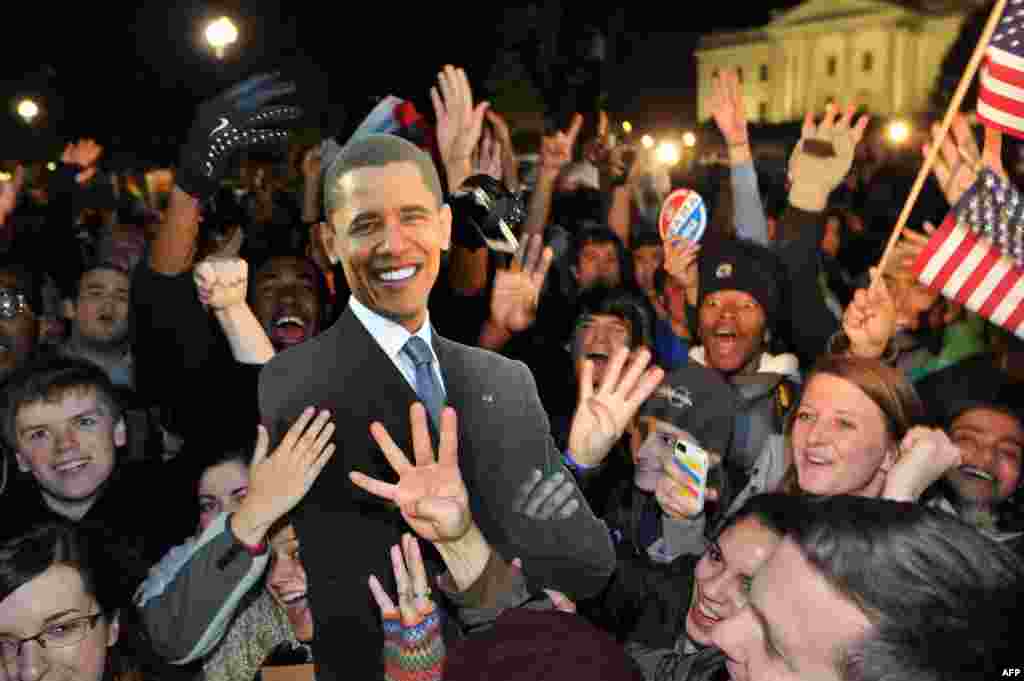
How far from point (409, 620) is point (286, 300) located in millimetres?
1374

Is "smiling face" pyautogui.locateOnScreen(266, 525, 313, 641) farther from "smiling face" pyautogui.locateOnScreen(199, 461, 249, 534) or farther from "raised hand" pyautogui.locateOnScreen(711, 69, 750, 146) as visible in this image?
"raised hand" pyautogui.locateOnScreen(711, 69, 750, 146)

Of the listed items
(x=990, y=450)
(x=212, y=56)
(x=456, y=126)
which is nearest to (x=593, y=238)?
(x=990, y=450)

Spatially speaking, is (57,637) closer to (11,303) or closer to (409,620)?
(409,620)

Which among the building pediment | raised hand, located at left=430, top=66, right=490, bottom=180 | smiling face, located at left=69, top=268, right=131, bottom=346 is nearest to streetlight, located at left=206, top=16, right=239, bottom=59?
smiling face, located at left=69, top=268, right=131, bottom=346

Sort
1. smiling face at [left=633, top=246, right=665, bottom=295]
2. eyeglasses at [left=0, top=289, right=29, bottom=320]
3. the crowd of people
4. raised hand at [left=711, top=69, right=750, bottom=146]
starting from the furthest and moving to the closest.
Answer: smiling face at [left=633, top=246, right=665, bottom=295] → raised hand at [left=711, top=69, right=750, bottom=146] → eyeglasses at [left=0, top=289, right=29, bottom=320] → the crowd of people

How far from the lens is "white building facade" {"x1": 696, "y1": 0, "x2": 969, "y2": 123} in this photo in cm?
8344

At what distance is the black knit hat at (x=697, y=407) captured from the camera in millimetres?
3586

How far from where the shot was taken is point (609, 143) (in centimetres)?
684

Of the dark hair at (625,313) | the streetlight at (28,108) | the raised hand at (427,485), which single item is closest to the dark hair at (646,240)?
the dark hair at (625,313)

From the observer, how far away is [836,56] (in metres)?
87.1

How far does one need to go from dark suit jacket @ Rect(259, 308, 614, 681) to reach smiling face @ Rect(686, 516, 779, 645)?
1.06ft

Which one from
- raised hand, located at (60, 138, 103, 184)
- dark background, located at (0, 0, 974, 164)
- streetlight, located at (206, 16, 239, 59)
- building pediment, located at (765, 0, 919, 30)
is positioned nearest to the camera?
streetlight, located at (206, 16, 239, 59)

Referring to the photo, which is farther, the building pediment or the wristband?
the building pediment

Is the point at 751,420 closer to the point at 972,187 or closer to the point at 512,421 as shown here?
the point at 972,187
